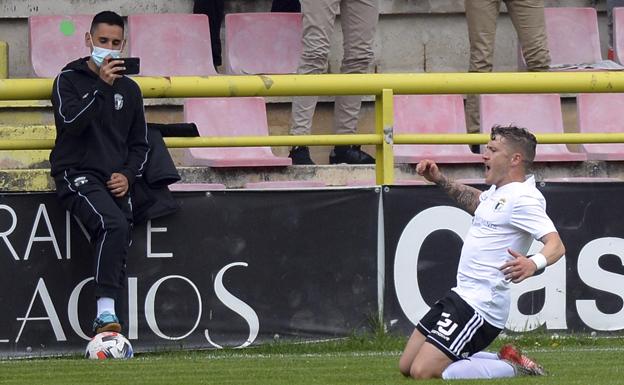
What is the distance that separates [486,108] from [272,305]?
10.9 ft

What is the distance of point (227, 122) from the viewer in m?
10.7

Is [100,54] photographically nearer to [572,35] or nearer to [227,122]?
[227,122]

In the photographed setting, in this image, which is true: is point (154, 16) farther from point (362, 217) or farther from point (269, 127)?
point (362, 217)

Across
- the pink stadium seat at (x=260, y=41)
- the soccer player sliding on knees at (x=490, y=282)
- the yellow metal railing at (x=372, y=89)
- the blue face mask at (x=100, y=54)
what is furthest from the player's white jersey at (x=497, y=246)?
the pink stadium seat at (x=260, y=41)

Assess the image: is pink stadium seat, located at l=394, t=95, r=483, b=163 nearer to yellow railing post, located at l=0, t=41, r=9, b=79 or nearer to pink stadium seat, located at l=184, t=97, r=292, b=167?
pink stadium seat, located at l=184, t=97, r=292, b=167

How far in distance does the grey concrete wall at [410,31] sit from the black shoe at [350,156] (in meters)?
1.58

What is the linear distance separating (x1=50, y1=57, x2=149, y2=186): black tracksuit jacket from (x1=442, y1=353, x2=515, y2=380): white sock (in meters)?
2.33

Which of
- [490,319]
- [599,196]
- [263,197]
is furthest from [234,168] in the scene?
[490,319]

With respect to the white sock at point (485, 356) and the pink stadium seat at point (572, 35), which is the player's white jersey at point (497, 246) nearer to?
the white sock at point (485, 356)

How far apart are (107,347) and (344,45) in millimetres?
3714

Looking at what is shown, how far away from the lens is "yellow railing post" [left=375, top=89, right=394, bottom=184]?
27.9 ft

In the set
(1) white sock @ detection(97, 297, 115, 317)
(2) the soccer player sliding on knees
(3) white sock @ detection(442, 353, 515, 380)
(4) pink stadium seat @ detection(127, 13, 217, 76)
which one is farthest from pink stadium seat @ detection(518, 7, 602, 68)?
(3) white sock @ detection(442, 353, 515, 380)


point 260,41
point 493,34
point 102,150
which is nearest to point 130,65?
point 102,150

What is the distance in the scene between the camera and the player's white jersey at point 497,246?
6.83 m
